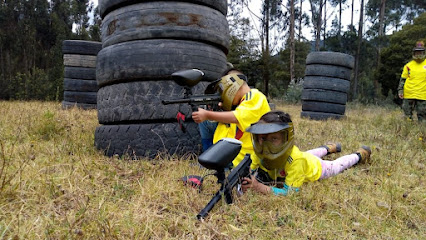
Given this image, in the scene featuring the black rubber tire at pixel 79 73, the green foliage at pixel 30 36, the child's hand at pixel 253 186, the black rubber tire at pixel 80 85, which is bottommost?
the child's hand at pixel 253 186

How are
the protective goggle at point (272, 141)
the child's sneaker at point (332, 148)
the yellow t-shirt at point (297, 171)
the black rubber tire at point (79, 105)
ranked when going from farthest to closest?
the black rubber tire at point (79, 105), the child's sneaker at point (332, 148), the yellow t-shirt at point (297, 171), the protective goggle at point (272, 141)

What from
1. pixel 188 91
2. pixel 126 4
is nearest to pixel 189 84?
pixel 188 91

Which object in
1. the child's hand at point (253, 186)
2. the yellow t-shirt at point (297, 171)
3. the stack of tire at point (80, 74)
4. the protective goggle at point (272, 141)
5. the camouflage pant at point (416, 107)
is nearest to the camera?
the child's hand at point (253, 186)

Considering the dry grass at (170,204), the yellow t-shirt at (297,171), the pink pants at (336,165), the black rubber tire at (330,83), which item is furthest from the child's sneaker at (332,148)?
the black rubber tire at (330,83)

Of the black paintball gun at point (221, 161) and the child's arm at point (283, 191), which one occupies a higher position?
the black paintball gun at point (221, 161)

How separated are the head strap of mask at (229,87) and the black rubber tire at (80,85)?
5727 mm

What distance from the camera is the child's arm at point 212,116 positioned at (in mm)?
2910

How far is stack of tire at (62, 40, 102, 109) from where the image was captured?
316 inches

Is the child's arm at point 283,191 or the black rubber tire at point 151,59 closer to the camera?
the child's arm at point 283,191

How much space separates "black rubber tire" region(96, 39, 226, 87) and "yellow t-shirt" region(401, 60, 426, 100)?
5319mm

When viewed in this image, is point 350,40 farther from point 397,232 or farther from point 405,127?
point 397,232

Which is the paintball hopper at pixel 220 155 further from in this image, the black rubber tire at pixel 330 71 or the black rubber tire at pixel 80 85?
the black rubber tire at pixel 330 71

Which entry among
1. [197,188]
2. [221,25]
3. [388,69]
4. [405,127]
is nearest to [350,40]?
[388,69]

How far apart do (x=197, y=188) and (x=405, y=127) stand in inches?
181
